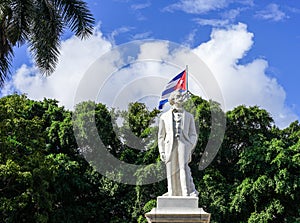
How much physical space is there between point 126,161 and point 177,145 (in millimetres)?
14375

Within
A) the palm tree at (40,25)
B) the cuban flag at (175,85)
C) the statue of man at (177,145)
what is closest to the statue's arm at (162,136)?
the statue of man at (177,145)

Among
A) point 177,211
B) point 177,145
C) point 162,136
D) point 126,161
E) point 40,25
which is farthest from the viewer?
point 126,161

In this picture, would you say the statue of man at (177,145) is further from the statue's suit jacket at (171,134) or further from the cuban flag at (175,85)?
the cuban flag at (175,85)

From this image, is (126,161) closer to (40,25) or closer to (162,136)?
(40,25)

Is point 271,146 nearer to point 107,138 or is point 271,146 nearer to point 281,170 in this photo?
point 281,170

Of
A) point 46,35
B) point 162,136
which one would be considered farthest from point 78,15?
point 162,136

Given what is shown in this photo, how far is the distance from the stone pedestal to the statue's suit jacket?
938 mm

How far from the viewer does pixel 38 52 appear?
16.1 metres

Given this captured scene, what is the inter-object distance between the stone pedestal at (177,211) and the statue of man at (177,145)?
1.00 ft

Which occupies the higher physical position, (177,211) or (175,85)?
(175,85)

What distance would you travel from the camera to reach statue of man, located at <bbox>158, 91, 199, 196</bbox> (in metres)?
9.88

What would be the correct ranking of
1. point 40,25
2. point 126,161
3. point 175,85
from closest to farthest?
1. point 175,85
2. point 40,25
3. point 126,161

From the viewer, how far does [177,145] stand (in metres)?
10.1

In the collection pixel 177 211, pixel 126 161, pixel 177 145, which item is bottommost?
pixel 177 211
